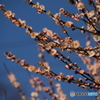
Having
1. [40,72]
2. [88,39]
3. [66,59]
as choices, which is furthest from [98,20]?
[88,39]

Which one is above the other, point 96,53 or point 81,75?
point 96,53

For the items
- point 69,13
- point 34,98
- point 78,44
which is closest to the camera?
point 78,44

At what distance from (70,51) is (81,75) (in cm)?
30

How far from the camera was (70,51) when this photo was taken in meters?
2.47

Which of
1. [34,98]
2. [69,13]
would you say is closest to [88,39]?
[34,98]

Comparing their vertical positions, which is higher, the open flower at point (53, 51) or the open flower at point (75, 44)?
the open flower at point (75, 44)

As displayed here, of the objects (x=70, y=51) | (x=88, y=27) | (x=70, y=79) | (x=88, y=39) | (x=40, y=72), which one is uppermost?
(x=88, y=39)

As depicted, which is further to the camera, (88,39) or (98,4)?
(88,39)

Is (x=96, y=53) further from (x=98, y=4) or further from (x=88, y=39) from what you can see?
(x=88, y=39)

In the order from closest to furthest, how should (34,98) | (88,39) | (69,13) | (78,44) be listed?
(78,44)
(69,13)
(34,98)
(88,39)

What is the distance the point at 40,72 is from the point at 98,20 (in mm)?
880

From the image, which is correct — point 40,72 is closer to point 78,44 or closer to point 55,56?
point 55,56

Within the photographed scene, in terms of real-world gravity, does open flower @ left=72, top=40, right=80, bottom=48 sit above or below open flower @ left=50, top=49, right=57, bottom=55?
above

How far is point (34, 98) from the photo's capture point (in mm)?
4340
